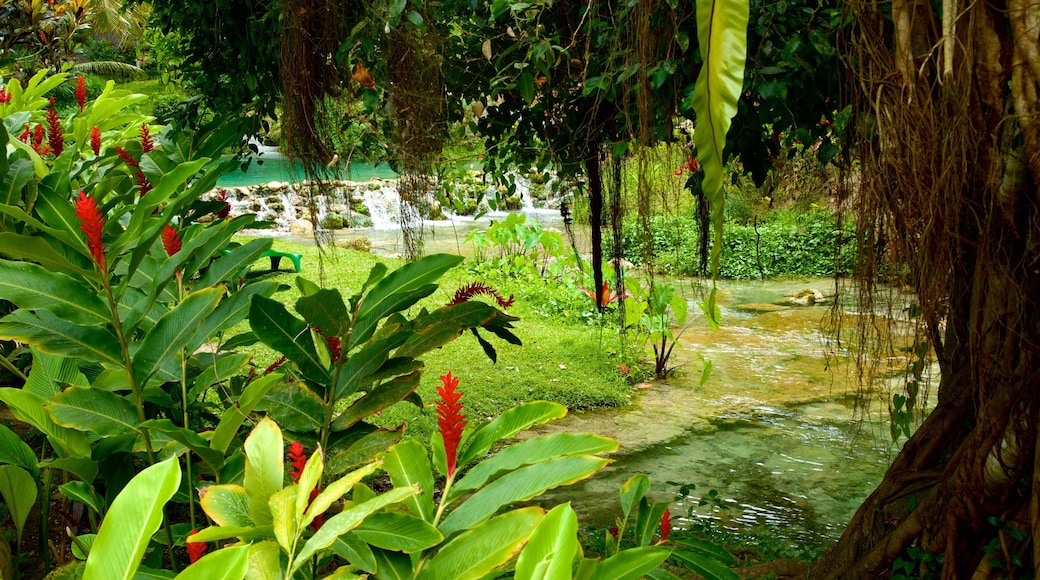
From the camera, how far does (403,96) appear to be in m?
3.16

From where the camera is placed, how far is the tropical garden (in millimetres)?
900

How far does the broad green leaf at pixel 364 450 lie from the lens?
4.26 feet

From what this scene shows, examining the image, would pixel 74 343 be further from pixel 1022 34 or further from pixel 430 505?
pixel 1022 34

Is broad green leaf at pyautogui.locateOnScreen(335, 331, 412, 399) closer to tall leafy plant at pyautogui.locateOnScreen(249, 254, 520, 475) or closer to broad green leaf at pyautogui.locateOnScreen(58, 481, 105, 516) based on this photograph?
tall leafy plant at pyautogui.locateOnScreen(249, 254, 520, 475)

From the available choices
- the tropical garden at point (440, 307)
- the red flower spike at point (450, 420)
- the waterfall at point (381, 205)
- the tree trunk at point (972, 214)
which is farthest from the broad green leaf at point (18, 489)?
the waterfall at point (381, 205)

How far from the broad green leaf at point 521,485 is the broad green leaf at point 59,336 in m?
0.60

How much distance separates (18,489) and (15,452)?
0.07 m

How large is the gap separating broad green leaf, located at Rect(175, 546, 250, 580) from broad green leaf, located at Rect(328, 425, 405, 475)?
586 millimetres

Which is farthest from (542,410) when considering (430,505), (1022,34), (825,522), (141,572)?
(825,522)

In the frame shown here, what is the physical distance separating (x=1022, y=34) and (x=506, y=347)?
202 inches

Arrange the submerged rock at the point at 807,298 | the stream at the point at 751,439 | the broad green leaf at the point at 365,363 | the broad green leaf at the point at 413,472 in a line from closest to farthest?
the broad green leaf at the point at 413,472 < the broad green leaf at the point at 365,363 < the stream at the point at 751,439 < the submerged rock at the point at 807,298

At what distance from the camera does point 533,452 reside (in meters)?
1.02

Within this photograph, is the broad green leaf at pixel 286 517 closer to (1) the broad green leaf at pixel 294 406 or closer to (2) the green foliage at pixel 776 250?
(1) the broad green leaf at pixel 294 406

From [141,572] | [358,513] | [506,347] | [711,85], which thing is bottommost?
[506,347]
